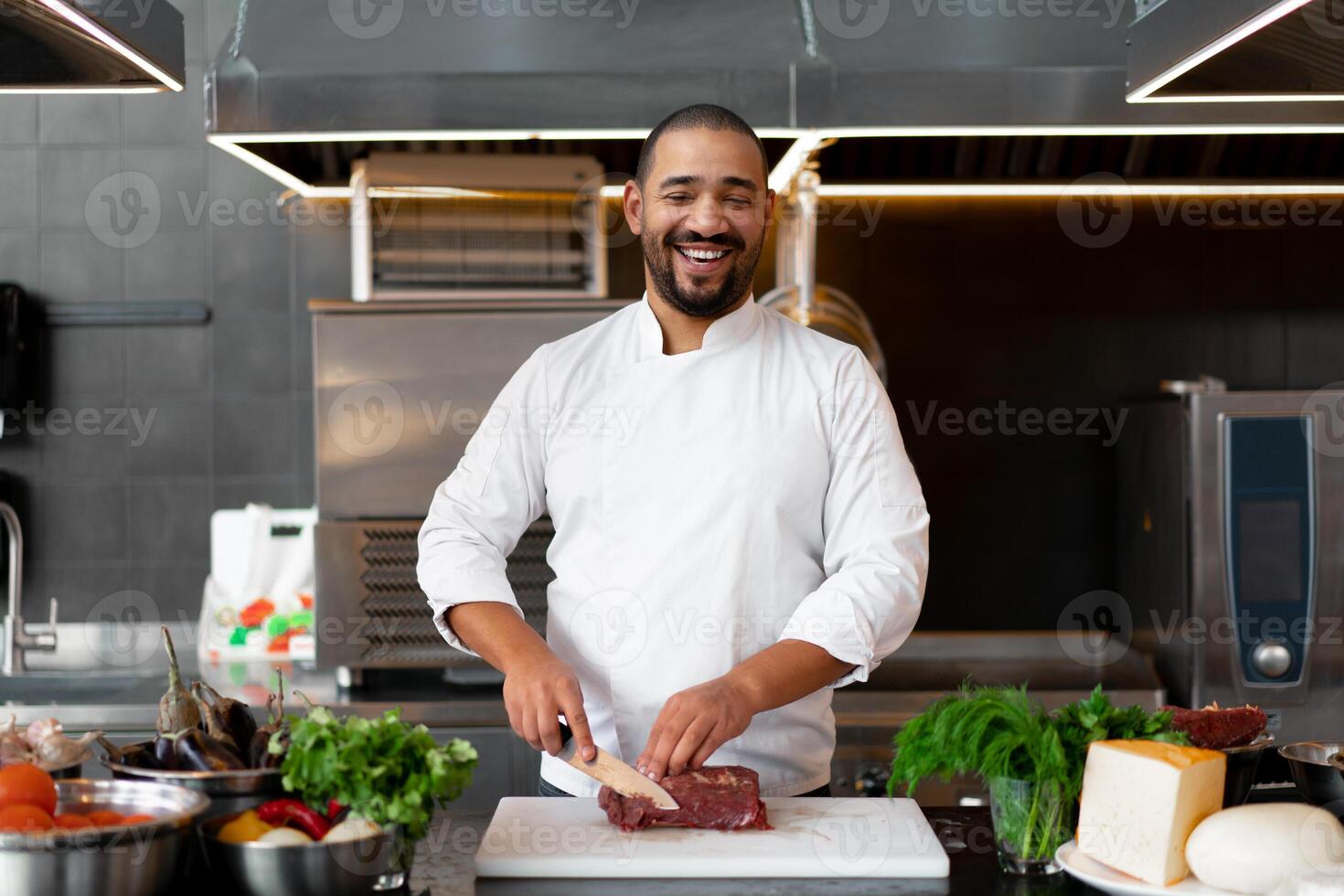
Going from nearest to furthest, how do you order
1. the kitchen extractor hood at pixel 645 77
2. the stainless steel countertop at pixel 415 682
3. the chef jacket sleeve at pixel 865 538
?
the chef jacket sleeve at pixel 865 538, the kitchen extractor hood at pixel 645 77, the stainless steel countertop at pixel 415 682

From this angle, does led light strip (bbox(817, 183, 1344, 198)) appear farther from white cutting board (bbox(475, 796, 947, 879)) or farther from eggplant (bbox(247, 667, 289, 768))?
eggplant (bbox(247, 667, 289, 768))

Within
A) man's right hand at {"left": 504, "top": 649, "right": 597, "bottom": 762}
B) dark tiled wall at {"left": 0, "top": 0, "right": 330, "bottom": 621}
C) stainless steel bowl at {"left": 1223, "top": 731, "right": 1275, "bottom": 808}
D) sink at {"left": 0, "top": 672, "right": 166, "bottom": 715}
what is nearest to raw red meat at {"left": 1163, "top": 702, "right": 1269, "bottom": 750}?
stainless steel bowl at {"left": 1223, "top": 731, "right": 1275, "bottom": 808}

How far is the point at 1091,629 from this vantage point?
11.1ft

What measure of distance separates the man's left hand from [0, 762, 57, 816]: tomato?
0.61 metres

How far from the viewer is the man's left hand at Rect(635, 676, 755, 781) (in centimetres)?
151

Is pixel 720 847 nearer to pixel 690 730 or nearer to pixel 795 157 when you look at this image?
pixel 690 730

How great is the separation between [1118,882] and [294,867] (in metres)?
0.78

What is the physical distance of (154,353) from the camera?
3.41 metres

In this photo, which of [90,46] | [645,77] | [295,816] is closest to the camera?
[295,816]

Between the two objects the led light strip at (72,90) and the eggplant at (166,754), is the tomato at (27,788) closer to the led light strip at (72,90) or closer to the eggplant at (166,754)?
the eggplant at (166,754)

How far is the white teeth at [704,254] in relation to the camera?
5.96 feet
